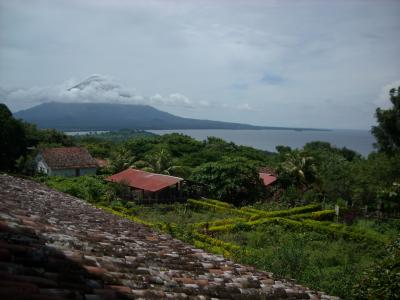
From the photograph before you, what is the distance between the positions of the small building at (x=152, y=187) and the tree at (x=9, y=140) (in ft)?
31.1

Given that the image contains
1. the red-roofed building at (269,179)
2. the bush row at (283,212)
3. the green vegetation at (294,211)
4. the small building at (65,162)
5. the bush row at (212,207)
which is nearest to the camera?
the green vegetation at (294,211)

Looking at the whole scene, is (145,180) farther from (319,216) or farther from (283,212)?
(319,216)

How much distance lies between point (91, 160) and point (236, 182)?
17705mm

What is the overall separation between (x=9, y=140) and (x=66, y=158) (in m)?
7.32

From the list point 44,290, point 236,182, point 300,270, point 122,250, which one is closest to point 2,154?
point 236,182

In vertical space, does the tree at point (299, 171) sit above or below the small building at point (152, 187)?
above

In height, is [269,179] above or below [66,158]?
below

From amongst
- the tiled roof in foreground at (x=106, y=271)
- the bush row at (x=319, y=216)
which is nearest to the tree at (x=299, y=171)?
the bush row at (x=319, y=216)

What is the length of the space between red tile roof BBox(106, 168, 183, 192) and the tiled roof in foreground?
23.9 metres

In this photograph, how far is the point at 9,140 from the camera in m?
36.3

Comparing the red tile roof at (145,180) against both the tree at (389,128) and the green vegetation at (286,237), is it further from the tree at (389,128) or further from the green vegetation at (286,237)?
the tree at (389,128)

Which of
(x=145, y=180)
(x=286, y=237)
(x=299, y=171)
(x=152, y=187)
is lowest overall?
(x=286, y=237)

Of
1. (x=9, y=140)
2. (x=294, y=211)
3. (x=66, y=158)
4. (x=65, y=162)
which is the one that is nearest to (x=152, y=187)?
(x=294, y=211)

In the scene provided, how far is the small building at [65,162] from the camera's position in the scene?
41594 mm
